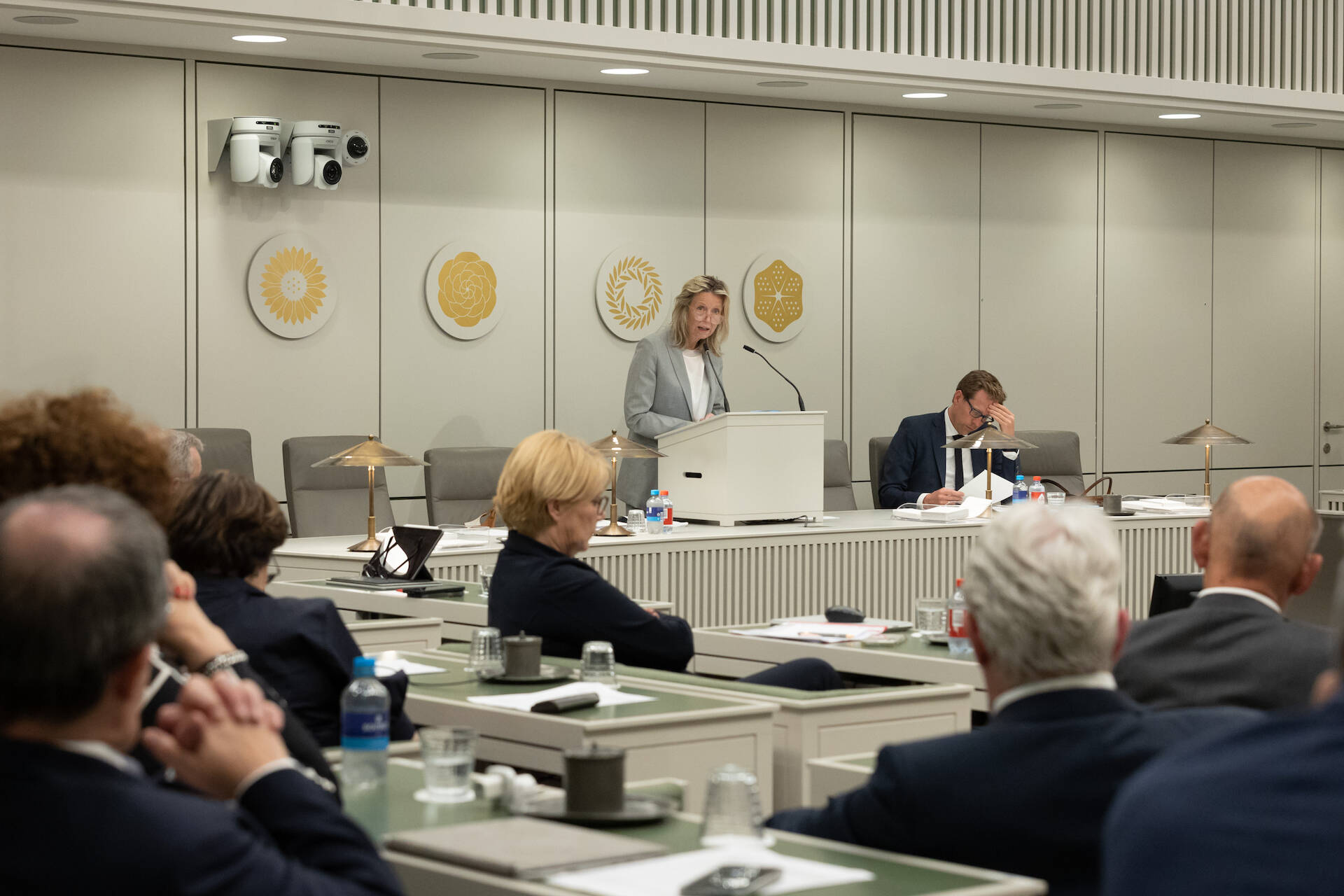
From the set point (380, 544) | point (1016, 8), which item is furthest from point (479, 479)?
point (1016, 8)

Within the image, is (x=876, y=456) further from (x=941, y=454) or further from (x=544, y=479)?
(x=544, y=479)

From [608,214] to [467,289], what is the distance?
3.05 ft

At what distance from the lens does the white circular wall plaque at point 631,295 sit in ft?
30.4

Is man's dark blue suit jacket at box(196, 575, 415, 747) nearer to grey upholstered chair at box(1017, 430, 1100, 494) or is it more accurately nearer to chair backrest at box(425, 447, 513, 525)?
chair backrest at box(425, 447, 513, 525)

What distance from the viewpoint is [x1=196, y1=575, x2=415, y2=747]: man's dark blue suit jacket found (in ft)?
9.89

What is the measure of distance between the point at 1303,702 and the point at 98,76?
6652 millimetres

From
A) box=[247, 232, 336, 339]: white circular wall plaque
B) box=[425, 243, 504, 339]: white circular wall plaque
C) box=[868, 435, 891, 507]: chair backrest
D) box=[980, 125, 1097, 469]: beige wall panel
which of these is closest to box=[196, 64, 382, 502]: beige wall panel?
box=[247, 232, 336, 339]: white circular wall plaque

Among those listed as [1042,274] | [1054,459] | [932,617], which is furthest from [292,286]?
[932,617]

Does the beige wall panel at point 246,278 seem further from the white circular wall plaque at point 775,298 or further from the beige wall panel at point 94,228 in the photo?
the white circular wall plaque at point 775,298

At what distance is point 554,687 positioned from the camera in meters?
3.65

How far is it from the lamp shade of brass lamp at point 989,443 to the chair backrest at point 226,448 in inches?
125

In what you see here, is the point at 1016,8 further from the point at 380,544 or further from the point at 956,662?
the point at 956,662

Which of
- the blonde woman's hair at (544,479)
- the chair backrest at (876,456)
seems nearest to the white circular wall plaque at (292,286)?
the chair backrest at (876,456)

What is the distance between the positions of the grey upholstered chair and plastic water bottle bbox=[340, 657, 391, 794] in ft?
21.5
